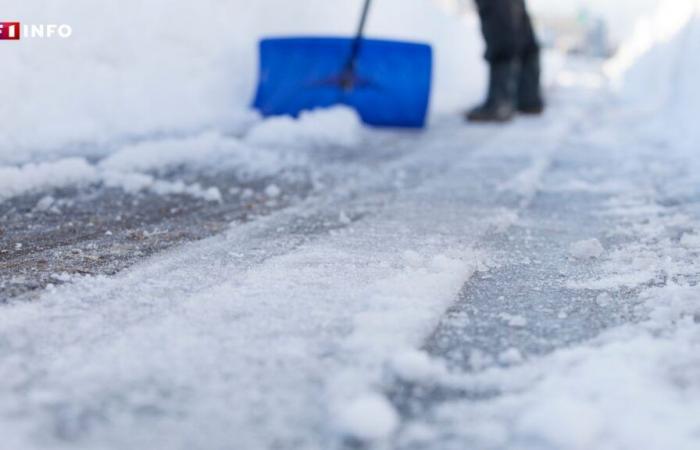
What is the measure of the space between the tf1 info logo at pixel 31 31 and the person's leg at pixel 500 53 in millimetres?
2259

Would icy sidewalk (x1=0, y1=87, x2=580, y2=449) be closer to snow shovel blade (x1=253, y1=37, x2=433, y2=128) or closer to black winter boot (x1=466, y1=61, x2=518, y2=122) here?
snow shovel blade (x1=253, y1=37, x2=433, y2=128)

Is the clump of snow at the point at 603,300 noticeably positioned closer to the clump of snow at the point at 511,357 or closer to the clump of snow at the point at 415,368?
the clump of snow at the point at 511,357

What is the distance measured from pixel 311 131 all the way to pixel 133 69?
2.93 feet

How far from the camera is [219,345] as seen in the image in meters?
0.97

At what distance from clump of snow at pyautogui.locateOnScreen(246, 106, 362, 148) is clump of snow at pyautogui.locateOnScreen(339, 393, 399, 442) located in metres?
2.21

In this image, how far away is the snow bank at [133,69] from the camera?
2.65m

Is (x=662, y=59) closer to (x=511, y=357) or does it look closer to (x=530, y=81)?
(x=530, y=81)

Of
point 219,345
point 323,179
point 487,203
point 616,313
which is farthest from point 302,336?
point 323,179

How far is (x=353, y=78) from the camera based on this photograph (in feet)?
11.7

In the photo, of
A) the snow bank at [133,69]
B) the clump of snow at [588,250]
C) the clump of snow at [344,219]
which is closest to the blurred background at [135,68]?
the snow bank at [133,69]

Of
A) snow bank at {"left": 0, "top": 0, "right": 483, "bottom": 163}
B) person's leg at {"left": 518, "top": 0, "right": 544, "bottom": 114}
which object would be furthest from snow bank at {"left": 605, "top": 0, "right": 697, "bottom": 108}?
snow bank at {"left": 0, "top": 0, "right": 483, "bottom": 163}

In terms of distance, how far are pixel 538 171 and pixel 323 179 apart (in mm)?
776

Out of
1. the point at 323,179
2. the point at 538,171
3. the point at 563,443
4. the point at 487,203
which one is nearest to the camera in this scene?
the point at 563,443

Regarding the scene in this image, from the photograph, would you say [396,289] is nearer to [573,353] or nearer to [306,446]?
[573,353]
